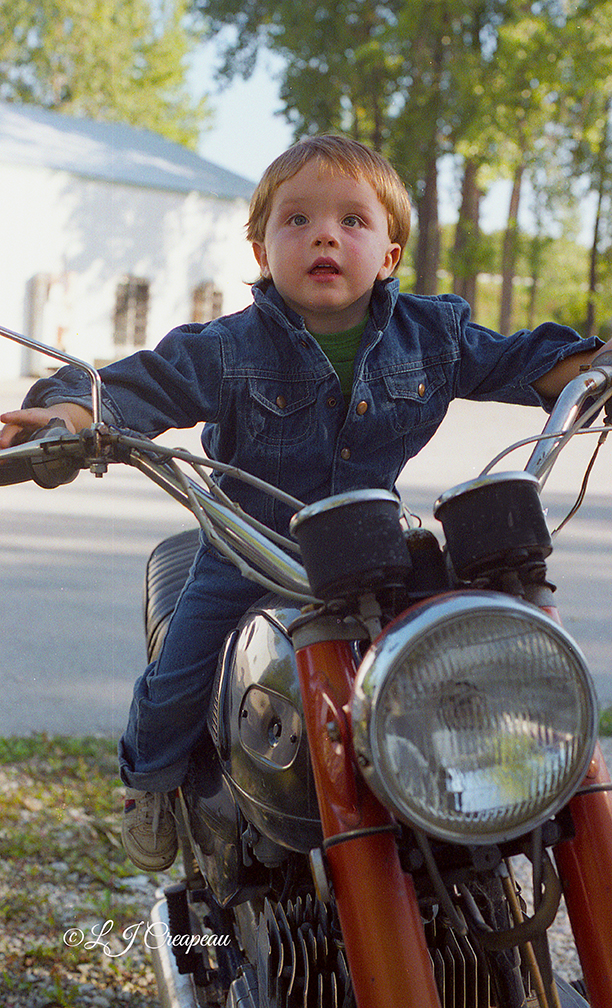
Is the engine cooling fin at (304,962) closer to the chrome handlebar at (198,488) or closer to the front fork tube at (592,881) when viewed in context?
the front fork tube at (592,881)

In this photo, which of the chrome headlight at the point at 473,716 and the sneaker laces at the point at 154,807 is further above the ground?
the chrome headlight at the point at 473,716

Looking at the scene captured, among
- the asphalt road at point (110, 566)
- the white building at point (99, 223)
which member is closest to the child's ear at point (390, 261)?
the asphalt road at point (110, 566)

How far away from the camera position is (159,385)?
56.0 inches

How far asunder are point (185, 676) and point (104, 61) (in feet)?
70.2

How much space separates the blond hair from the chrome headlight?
907 millimetres

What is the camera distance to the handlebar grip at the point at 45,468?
3.70 feet

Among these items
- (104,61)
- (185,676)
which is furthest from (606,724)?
(104,61)

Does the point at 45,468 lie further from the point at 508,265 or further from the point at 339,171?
the point at 508,265

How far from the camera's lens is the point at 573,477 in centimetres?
390

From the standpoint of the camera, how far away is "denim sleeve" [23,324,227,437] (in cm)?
127

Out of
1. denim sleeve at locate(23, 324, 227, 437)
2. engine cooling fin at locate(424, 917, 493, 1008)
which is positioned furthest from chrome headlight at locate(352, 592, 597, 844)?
denim sleeve at locate(23, 324, 227, 437)

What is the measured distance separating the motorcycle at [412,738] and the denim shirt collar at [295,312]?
1.26 ft

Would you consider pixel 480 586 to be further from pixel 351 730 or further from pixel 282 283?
pixel 282 283

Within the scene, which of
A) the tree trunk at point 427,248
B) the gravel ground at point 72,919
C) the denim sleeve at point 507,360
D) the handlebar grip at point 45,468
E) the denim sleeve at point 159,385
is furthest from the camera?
the tree trunk at point 427,248
